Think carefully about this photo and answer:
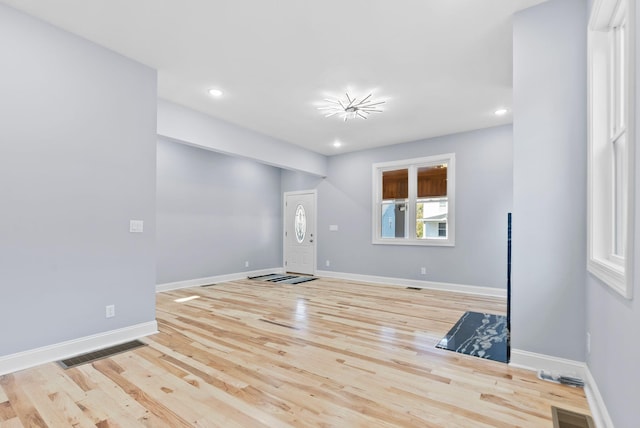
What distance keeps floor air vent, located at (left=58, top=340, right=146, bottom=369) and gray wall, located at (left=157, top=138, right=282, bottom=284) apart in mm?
2817

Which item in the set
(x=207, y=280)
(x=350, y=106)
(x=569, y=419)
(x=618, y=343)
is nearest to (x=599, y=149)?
(x=618, y=343)

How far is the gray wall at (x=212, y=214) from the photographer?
19.3ft

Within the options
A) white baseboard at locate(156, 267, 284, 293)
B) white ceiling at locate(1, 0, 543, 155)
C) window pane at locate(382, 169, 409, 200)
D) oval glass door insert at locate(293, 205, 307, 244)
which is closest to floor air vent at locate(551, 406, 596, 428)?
white ceiling at locate(1, 0, 543, 155)

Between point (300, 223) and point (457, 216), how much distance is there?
387 centimetres

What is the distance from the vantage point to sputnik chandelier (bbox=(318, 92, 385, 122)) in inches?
172

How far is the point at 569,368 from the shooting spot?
7.80 feet

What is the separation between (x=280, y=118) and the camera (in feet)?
16.8

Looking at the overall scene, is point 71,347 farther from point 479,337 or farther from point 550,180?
point 550,180

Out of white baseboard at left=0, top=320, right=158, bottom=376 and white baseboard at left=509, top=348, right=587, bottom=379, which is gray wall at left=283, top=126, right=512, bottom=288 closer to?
white baseboard at left=509, top=348, right=587, bottom=379

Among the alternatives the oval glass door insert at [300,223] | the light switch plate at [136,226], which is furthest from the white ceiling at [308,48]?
the oval glass door insert at [300,223]

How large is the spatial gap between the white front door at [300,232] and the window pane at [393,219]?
6.11 feet

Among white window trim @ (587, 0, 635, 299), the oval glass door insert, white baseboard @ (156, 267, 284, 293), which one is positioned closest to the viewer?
white window trim @ (587, 0, 635, 299)

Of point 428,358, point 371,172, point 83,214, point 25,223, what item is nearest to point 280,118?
point 371,172

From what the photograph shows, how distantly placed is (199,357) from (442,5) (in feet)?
11.9
